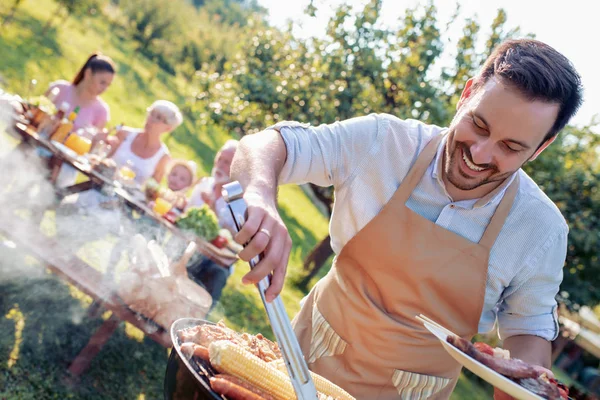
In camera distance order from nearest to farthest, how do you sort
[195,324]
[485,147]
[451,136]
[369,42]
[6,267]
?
[195,324] → [485,147] → [451,136] → [6,267] → [369,42]

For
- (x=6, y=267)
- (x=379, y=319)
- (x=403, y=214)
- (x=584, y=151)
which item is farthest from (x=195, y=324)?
(x=584, y=151)

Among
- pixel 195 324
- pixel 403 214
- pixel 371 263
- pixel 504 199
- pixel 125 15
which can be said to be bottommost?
pixel 125 15

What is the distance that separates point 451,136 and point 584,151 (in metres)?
8.66

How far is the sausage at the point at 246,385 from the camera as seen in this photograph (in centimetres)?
151

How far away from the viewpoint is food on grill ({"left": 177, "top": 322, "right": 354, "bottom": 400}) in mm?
1471

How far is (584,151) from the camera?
9.66 meters

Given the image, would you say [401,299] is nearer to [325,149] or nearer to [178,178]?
[325,149]

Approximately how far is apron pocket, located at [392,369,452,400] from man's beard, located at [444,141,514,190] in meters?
0.81

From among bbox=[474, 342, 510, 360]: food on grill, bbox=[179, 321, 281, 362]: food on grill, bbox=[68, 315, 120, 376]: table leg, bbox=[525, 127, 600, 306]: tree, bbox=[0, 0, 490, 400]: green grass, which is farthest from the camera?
bbox=[525, 127, 600, 306]: tree

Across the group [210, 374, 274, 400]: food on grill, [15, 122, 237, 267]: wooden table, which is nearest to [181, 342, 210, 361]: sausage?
[210, 374, 274, 400]: food on grill

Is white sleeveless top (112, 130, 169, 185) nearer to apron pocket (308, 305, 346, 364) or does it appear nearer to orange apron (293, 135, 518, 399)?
apron pocket (308, 305, 346, 364)

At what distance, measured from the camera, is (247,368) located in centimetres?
157

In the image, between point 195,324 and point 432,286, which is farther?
point 432,286

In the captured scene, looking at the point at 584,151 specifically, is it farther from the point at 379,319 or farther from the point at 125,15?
the point at 125,15
